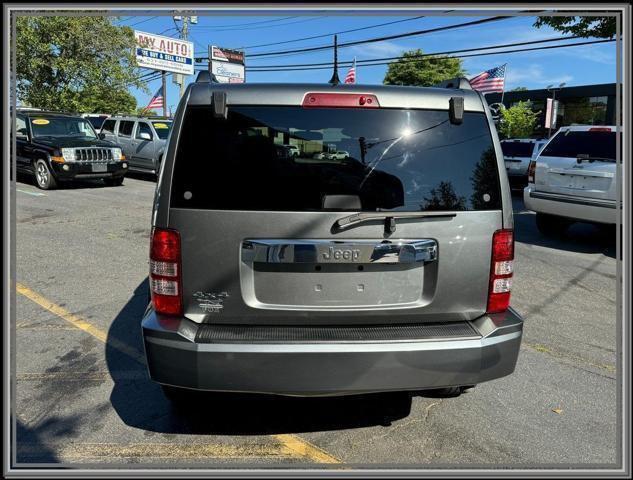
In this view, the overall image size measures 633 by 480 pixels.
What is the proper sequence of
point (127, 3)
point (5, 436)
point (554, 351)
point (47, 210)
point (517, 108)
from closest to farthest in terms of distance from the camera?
point (5, 436)
point (127, 3)
point (554, 351)
point (47, 210)
point (517, 108)

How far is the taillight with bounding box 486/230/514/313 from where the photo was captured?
2779 millimetres

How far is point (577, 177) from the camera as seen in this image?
8.19m

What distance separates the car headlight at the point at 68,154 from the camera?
1282 cm

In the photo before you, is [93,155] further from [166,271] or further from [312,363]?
[312,363]

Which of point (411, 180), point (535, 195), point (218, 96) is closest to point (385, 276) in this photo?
point (411, 180)

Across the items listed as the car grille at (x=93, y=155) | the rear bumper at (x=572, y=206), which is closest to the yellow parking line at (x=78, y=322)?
the rear bumper at (x=572, y=206)

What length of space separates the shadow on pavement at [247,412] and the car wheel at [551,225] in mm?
7035

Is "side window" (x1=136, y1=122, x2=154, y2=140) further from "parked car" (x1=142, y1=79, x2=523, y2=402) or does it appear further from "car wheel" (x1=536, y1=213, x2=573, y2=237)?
"parked car" (x1=142, y1=79, x2=523, y2=402)

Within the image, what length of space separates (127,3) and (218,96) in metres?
1.66

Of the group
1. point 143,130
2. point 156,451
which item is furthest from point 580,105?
point 156,451

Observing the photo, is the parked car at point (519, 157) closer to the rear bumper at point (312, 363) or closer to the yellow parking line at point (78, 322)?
the yellow parking line at point (78, 322)

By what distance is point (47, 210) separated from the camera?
10258 millimetres

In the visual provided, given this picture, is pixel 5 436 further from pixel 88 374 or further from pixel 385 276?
pixel 385 276

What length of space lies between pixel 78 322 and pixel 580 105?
147 ft
